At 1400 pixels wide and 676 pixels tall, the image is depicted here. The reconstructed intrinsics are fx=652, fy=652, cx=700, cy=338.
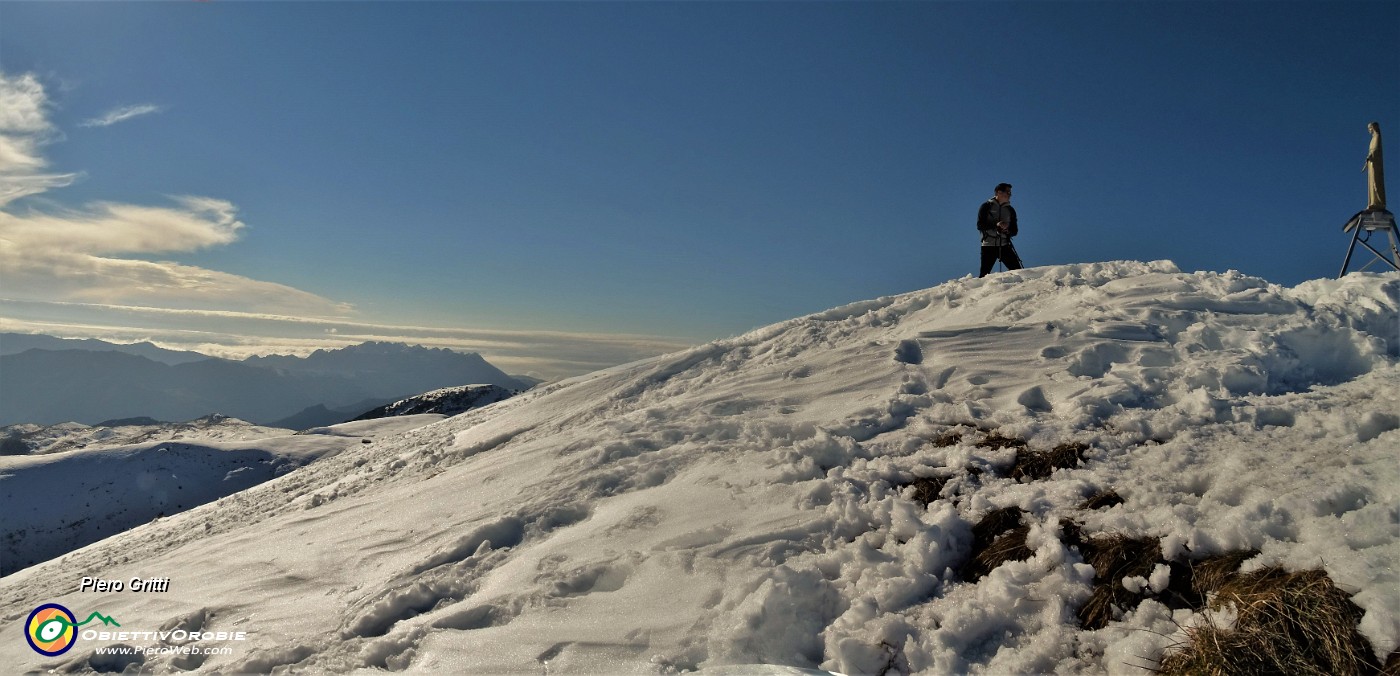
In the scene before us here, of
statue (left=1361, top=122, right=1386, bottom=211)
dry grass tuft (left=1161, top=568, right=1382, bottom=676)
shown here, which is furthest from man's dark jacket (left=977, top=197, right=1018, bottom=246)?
dry grass tuft (left=1161, top=568, right=1382, bottom=676)

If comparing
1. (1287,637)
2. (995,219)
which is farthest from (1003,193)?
(1287,637)

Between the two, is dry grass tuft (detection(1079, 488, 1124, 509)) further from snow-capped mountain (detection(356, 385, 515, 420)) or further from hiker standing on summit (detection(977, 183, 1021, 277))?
snow-capped mountain (detection(356, 385, 515, 420))

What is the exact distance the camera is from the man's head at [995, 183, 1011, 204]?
45.9 feet

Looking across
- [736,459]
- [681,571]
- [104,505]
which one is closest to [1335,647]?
[681,571]

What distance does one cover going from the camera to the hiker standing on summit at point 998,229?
14203 mm

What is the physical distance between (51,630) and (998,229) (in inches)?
648

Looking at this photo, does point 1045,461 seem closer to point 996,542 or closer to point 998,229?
point 996,542

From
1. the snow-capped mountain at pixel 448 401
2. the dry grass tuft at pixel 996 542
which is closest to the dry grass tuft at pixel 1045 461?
the dry grass tuft at pixel 996 542

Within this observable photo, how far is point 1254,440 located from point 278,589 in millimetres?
9303

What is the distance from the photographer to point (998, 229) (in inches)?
562

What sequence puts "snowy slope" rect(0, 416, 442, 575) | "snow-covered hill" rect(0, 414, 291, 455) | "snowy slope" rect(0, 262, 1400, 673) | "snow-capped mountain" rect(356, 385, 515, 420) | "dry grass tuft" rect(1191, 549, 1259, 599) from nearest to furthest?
"dry grass tuft" rect(1191, 549, 1259, 599)
"snowy slope" rect(0, 262, 1400, 673)
"snowy slope" rect(0, 416, 442, 575)
"snow-covered hill" rect(0, 414, 291, 455)
"snow-capped mountain" rect(356, 385, 515, 420)

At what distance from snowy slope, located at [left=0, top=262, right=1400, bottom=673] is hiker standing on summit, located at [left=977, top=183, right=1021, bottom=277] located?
3.29 metres

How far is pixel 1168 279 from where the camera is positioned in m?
10.4

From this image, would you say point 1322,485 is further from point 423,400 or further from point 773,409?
point 423,400
